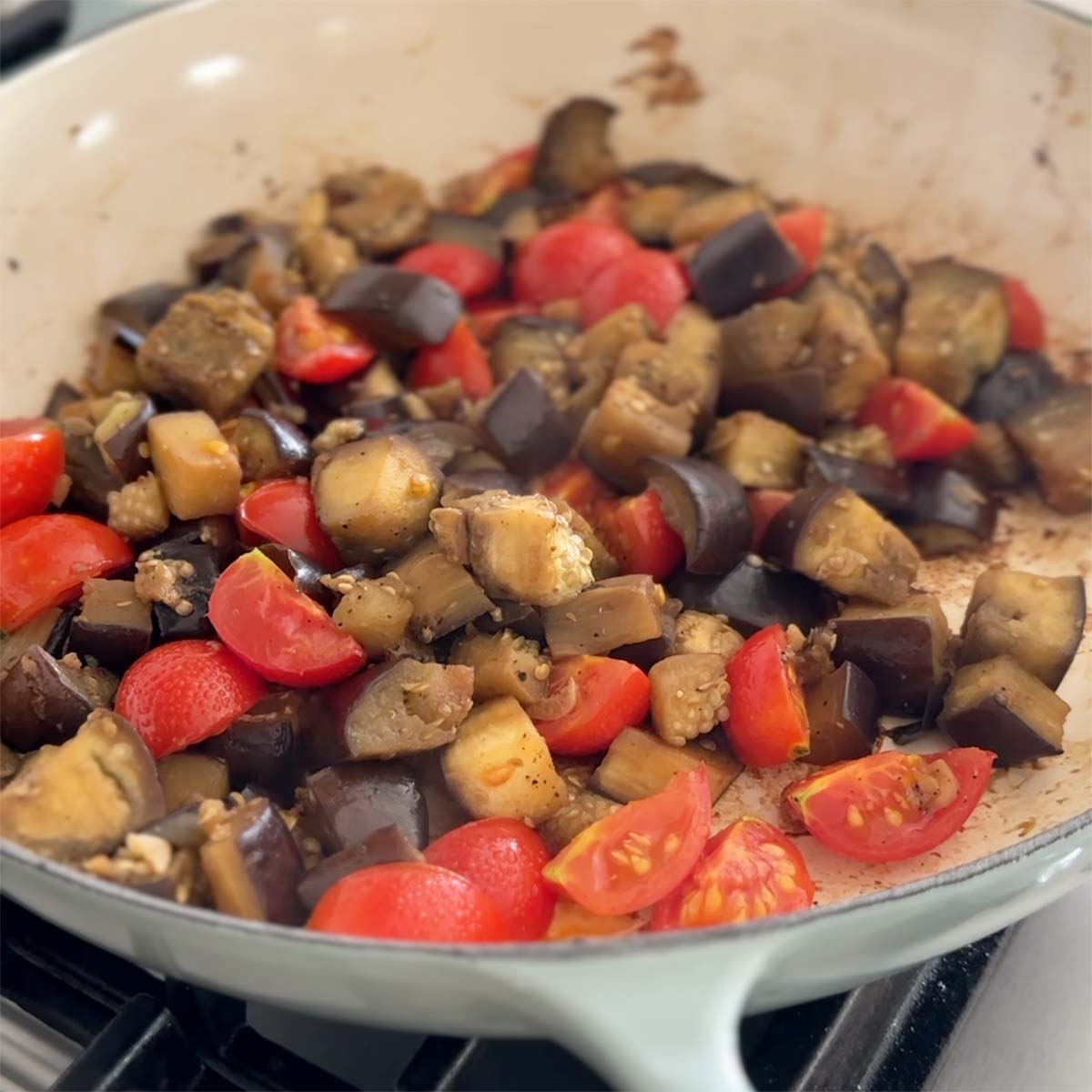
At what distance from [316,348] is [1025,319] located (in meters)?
1.22

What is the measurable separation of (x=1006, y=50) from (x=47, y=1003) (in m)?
2.04

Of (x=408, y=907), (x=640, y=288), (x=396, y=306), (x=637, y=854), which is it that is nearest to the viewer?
(x=408, y=907)

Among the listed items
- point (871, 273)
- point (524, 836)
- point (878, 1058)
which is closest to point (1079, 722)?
point (878, 1058)

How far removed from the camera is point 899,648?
155 cm

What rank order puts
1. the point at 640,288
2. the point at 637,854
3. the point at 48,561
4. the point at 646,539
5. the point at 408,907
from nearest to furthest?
the point at 408,907 < the point at 637,854 < the point at 48,561 < the point at 646,539 < the point at 640,288

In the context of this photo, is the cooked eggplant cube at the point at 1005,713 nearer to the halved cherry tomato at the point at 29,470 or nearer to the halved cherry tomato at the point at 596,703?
the halved cherry tomato at the point at 596,703

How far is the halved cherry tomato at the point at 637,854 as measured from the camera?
1.25m

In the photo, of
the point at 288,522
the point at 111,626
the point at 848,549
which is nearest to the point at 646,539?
the point at 848,549

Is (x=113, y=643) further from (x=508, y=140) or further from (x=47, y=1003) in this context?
(x=508, y=140)

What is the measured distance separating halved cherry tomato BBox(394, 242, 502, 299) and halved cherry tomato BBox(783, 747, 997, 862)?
1.20 metres

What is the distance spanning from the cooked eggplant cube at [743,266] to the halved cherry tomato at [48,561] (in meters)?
1.06

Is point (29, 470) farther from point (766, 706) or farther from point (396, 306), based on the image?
point (766, 706)

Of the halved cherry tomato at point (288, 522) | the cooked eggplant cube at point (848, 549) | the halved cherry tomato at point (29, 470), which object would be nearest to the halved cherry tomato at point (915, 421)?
the cooked eggplant cube at point (848, 549)

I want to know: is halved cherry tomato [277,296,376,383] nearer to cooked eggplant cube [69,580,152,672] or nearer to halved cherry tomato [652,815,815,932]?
cooked eggplant cube [69,580,152,672]
